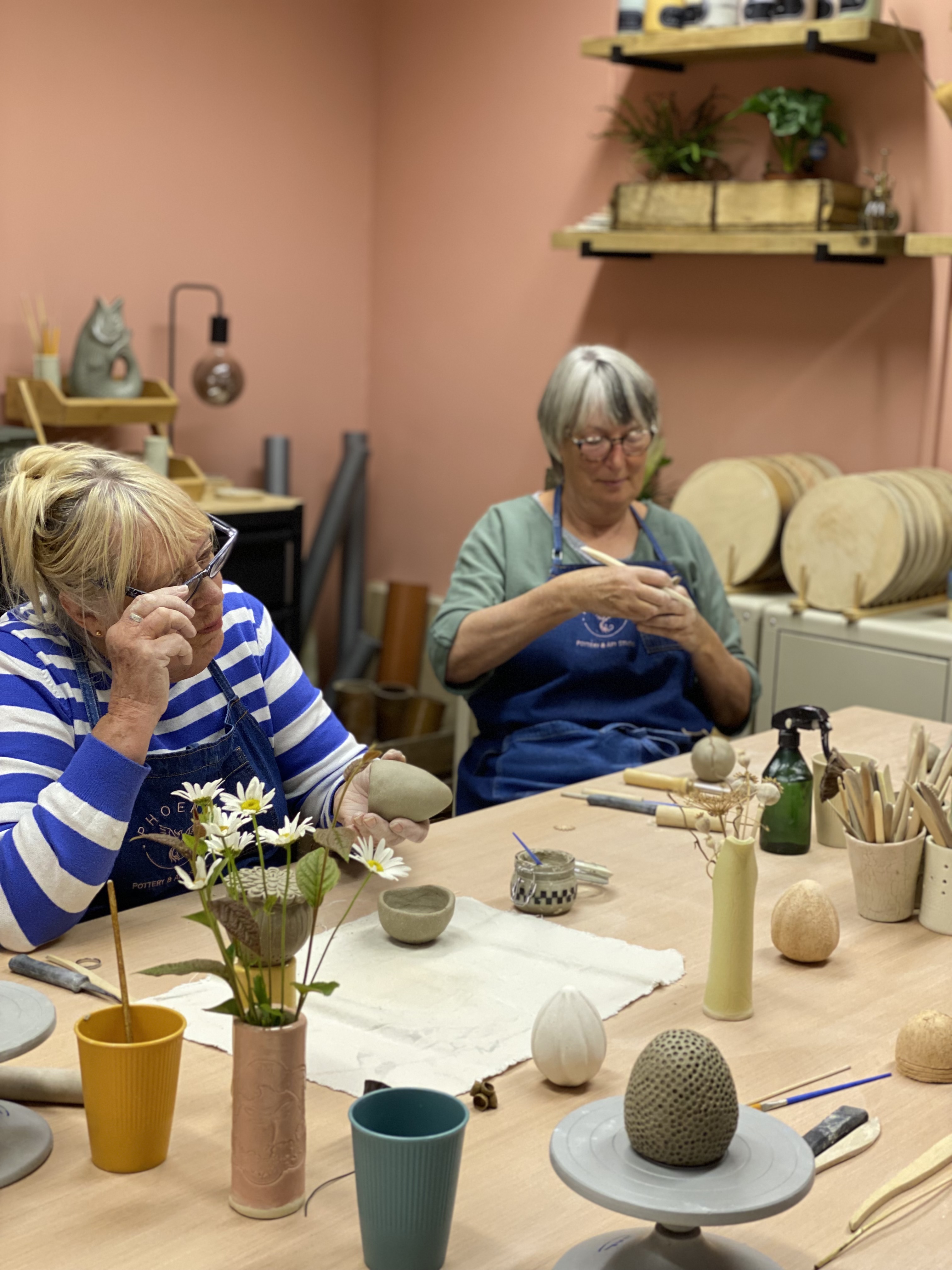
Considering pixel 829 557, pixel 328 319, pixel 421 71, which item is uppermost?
pixel 421 71

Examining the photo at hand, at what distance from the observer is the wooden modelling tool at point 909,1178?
111 centimetres

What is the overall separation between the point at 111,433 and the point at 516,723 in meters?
2.26

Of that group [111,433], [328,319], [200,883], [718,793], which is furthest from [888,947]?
[328,319]

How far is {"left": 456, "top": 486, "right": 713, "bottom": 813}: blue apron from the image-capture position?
2623mm

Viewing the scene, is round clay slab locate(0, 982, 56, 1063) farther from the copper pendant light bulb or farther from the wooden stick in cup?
the copper pendant light bulb

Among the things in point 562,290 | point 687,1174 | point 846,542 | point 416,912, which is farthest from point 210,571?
point 562,290

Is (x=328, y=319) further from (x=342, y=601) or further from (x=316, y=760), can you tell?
(x=316, y=760)

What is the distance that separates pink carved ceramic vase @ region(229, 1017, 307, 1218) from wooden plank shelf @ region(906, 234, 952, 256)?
2788mm

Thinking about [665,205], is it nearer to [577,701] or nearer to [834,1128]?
Result: [577,701]

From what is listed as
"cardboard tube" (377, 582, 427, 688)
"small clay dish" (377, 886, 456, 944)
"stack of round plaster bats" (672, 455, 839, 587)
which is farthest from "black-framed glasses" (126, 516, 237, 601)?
"cardboard tube" (377, 582, 427, 688)

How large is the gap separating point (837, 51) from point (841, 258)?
1.67 feet

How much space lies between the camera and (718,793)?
6.89 feet

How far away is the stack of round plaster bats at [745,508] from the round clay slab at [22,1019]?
99.9 inches

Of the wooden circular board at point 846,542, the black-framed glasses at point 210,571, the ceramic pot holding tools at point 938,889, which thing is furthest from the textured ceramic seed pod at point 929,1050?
the wooden circular board at point 846,542
